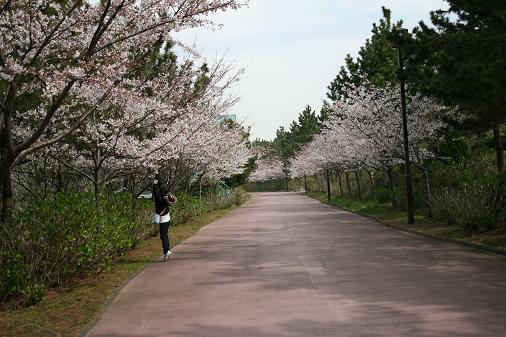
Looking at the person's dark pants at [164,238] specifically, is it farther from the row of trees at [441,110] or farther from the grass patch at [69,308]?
the row of trees at [441,110]

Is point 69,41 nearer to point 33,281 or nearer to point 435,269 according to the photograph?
point 33,281

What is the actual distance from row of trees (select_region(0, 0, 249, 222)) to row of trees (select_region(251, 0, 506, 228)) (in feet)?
20.0

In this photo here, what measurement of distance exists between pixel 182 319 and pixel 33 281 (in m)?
3.21

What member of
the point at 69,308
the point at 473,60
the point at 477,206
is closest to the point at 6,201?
the point at 69,308

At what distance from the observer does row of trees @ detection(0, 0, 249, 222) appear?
24.8ft

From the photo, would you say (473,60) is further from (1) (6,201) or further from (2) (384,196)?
(2) (384,196)

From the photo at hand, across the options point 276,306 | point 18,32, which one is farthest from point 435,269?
point 18,32

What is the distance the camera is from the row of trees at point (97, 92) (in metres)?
7.57

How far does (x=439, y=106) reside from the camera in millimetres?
21969

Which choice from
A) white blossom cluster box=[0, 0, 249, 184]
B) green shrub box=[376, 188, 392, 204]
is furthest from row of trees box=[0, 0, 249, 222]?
green shrub box=[376, 188, 392, 204]

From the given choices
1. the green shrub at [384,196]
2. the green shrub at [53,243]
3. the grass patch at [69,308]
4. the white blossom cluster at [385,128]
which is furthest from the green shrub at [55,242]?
the green shrub at [384,196]

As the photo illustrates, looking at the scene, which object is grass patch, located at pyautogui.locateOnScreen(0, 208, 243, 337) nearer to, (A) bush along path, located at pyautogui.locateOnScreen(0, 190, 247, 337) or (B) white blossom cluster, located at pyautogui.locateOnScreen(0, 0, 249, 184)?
(A) bush along path, located at pyautogui.locateOnScreen(0, 190, 247, 337)

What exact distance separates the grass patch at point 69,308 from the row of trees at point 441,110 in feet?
28.8

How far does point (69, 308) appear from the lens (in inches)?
298
